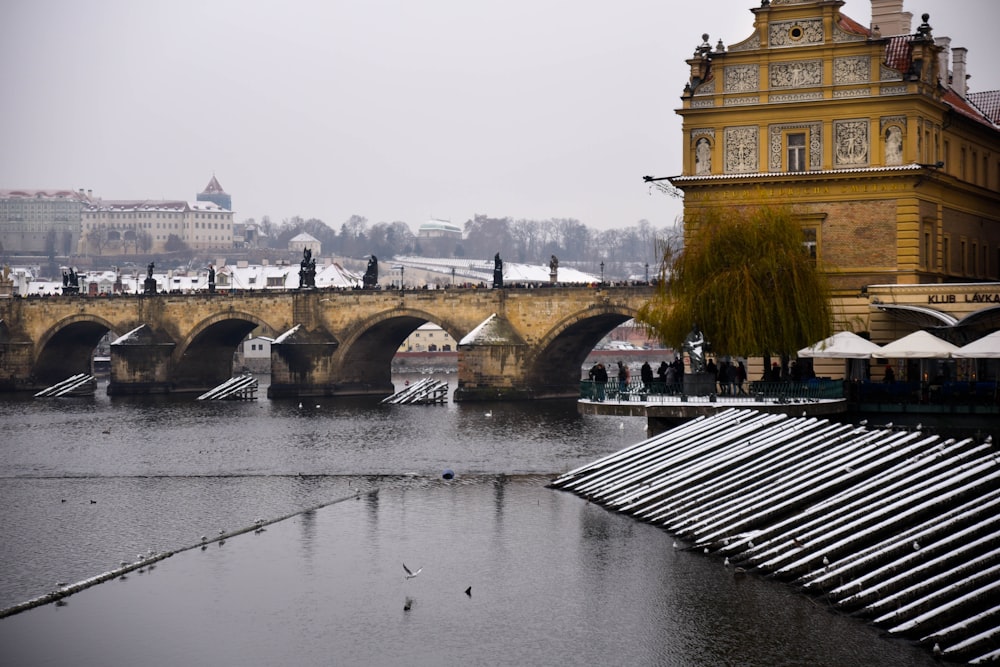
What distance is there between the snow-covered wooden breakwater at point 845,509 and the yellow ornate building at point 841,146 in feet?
32.4

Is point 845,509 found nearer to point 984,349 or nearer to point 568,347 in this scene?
point 984,349

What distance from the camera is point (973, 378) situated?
122 feet

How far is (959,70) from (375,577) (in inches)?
1352

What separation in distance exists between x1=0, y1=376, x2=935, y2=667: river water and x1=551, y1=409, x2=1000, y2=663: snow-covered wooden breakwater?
1.77ft

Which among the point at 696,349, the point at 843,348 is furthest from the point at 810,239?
the point at 696,349

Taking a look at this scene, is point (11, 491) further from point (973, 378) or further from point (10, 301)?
point (10, 301)

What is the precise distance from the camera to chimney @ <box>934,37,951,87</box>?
1815 inches

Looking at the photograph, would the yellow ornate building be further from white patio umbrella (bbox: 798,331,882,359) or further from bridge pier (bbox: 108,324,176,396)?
bridge pier (bbox: 108,324,176,396)

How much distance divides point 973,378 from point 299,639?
74.3 ft

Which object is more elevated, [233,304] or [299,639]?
[233,304]

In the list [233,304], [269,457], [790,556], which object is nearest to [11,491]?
[269,457]

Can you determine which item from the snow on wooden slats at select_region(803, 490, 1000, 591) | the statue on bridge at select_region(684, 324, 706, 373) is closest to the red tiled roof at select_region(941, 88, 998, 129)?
the statue on bridge at select_region(684, 324, 706, 373)

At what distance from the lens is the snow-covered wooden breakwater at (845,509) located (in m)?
19.4

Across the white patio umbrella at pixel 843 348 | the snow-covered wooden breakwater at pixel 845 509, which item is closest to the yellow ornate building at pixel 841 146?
the white patio umbrella at pixel 843 348
